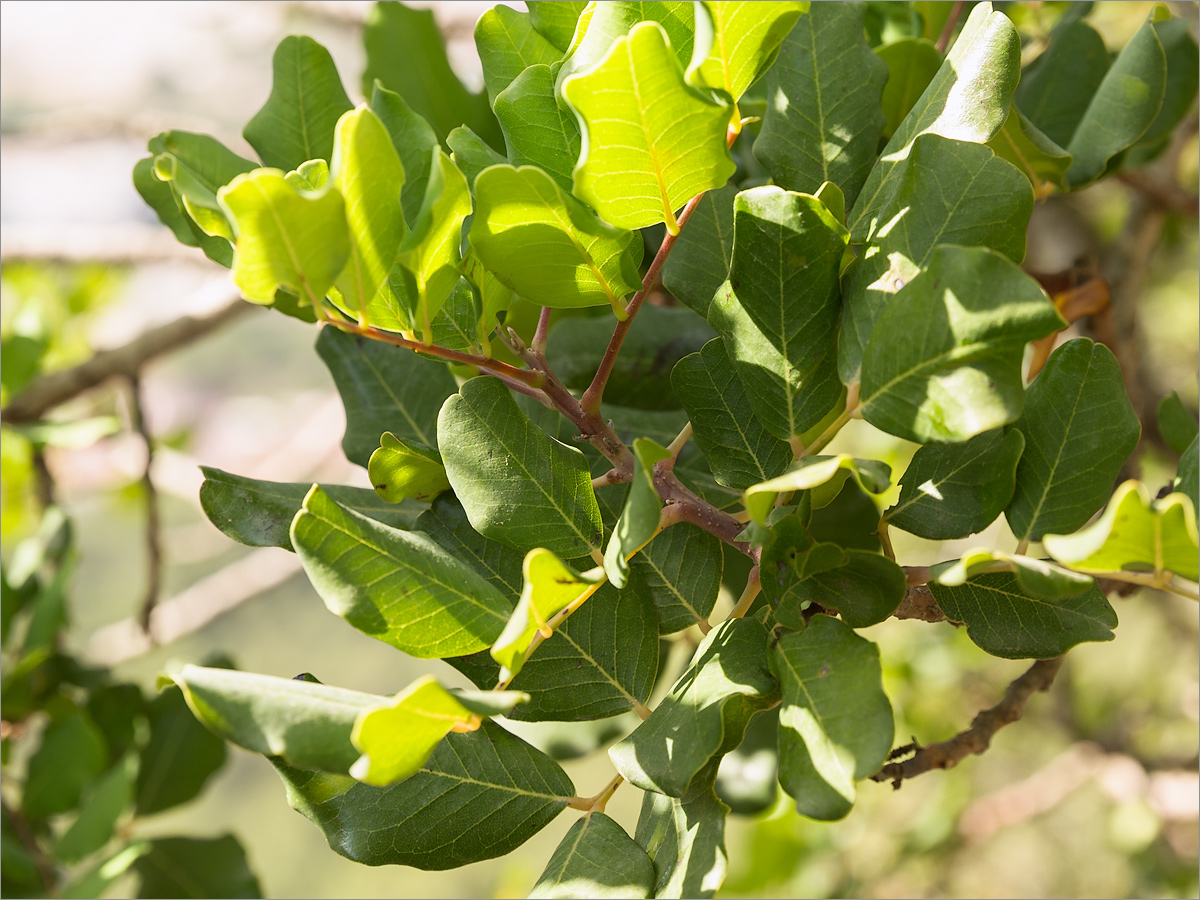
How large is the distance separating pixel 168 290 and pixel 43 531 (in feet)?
4.14

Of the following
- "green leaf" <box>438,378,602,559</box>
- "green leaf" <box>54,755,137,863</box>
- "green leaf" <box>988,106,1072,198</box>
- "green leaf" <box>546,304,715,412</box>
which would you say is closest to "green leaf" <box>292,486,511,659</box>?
"green leaf" <box>438,378,602,559</box>

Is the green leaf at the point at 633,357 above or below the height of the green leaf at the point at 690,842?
above

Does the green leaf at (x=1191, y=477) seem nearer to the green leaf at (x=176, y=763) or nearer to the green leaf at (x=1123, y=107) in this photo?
the green leaf at (x=1123, y=107)

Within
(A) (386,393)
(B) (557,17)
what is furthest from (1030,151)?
(A) (386,393)

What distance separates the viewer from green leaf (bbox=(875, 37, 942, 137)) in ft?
1.59

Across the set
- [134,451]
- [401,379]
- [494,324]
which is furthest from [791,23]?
[134,451]

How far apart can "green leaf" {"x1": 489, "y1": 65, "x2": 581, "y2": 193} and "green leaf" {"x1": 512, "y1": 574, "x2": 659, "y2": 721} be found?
18 cm

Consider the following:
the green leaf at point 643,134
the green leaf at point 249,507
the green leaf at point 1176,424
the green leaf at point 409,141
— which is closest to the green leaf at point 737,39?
the green leaf at point 643,134

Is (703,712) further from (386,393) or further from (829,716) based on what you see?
(386,393)

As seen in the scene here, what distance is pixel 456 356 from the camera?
34 cm

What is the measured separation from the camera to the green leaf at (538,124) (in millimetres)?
340

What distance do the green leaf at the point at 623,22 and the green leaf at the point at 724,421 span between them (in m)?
0.12

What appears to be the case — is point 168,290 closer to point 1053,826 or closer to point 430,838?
point 430,838

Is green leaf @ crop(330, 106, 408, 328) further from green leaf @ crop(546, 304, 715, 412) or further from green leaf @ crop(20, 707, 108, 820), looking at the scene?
green leaf @ crop(20, 707, 108, 820)
